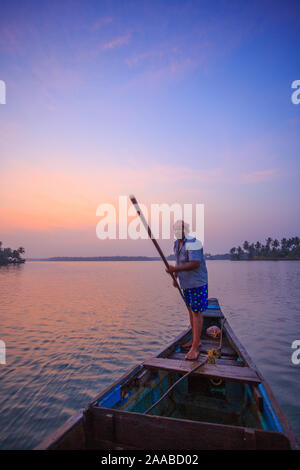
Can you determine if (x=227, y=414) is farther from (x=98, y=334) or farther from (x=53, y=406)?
(x=98, y=334)

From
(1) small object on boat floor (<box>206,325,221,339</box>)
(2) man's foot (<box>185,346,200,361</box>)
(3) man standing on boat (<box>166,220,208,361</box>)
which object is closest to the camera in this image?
(2) man's foot (<box>185,346,200,361</box>)

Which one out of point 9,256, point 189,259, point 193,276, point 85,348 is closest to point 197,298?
point 193,276

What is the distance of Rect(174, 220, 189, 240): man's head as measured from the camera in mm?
4609

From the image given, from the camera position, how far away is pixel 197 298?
4.56 meters

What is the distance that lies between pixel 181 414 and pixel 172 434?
1.77 m

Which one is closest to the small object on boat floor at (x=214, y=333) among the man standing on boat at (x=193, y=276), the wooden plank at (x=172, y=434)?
the man standing on boat at (x=193, y=276)

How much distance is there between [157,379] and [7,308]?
13.7 metres

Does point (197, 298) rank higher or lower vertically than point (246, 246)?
lower

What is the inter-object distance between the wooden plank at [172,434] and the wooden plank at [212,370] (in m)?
1.23

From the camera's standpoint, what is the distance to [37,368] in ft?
22.0

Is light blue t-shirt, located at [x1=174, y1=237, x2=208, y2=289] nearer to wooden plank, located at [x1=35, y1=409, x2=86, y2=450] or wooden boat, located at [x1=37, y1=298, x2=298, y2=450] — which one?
wooden boat, located at [x1=37, y1=298, x2=298, y2=450]

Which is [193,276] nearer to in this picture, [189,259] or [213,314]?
[189,259]

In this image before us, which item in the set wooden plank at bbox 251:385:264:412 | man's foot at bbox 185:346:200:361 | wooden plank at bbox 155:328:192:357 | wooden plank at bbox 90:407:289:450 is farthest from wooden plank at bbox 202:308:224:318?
Answer: wooden plank at bbox 90:407:289:450

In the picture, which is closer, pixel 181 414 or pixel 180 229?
pixel 181 414
